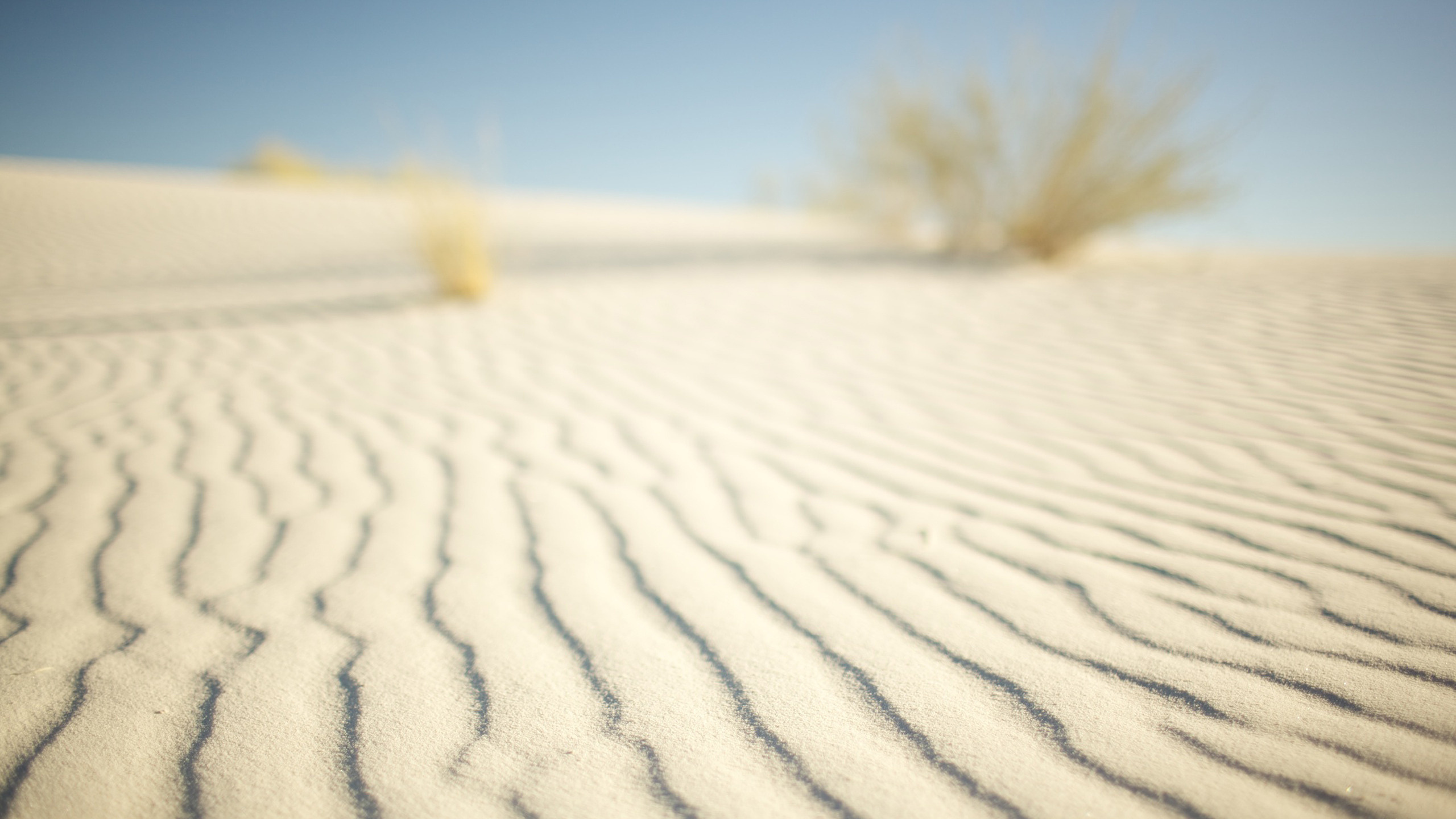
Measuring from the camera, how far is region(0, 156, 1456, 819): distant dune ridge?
0.99 metres

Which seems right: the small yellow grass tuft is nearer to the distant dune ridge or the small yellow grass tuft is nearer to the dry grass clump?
the distant dune ridge

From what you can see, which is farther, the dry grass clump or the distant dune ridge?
the dry grass clump

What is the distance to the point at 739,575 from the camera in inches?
60.1

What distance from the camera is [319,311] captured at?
441 centimetres

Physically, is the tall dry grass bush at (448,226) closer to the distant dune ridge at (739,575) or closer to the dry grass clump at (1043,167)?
the distant dune ridge at (739,575)

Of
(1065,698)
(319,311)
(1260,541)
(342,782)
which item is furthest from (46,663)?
(319,311)

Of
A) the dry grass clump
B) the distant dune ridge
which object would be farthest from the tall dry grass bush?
the dry grass clump

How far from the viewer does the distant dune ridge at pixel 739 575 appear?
3.25 ft

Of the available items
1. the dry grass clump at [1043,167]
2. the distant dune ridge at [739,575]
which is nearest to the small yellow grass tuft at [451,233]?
the distant dune ridge at [739,575]

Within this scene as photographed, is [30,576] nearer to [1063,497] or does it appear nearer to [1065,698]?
[1065,698]

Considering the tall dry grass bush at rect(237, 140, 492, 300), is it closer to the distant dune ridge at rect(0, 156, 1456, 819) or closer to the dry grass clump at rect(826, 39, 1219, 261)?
the distant dune ridge at rect(0, 156, 1456, 819)

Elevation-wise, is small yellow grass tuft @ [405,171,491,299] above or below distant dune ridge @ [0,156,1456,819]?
above

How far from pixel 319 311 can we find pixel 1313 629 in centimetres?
530

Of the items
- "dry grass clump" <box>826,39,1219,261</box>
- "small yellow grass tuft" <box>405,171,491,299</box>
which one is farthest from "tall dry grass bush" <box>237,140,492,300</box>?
"dry grass clump" <box>826,39,1219,261</box>
